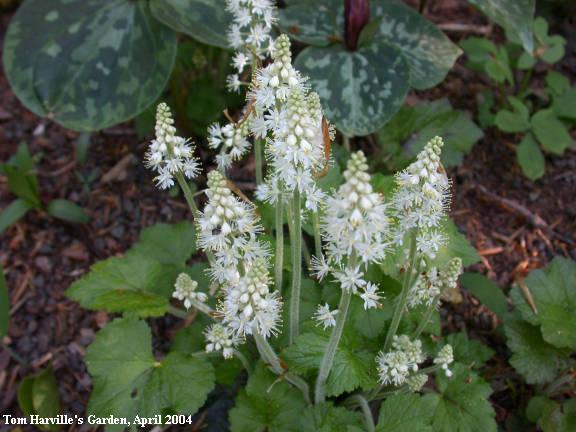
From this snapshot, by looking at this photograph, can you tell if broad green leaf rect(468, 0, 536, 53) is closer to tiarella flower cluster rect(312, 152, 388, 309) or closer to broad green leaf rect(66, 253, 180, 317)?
tiarella flower cluster rect(312, 152, 388, 309)

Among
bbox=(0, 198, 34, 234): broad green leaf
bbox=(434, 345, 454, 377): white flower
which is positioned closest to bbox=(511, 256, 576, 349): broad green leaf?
bbox=(434, 345, 454, 377): white flower

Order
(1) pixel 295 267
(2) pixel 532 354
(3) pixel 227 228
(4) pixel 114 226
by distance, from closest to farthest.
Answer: (3) pixel 227 228, (1) pixel 295 267, (2) pixel 532 354, (4) pixel 114 226

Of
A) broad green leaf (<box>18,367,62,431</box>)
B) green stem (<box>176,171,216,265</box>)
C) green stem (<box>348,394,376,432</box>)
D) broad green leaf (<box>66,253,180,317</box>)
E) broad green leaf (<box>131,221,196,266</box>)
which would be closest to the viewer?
green stem (<box>176,171,216,265</box>)

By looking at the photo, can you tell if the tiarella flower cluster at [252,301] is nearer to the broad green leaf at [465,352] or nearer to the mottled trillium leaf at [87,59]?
the broad green leaf at [465,352]

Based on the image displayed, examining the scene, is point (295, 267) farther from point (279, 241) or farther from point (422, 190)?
point (422, 190)

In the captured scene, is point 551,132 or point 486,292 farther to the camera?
point 551,132

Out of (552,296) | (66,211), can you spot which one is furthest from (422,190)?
(66,211)
